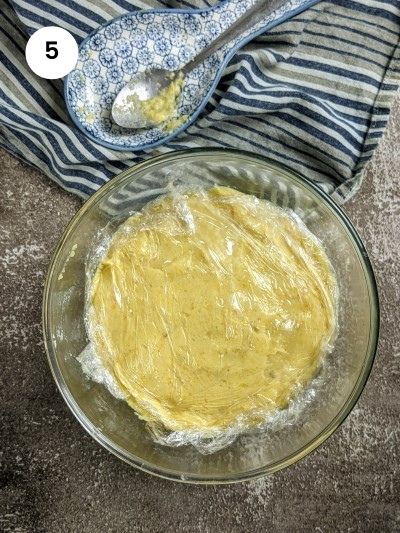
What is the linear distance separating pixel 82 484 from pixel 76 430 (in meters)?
0.09

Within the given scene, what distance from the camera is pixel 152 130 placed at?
1.07 meters

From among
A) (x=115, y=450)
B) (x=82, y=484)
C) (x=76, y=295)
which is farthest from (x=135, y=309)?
(x=82, y=484)

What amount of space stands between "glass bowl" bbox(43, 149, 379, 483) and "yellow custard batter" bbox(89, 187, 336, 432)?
0.03 metres

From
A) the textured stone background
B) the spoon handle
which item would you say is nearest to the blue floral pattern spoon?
the spoon handle

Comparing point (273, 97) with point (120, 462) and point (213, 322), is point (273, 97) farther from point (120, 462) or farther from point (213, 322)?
point (120, 462)

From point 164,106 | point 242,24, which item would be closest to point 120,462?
point 164,106

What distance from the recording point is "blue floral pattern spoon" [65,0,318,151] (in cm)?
106

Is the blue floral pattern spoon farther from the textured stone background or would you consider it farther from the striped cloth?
the textured stone background

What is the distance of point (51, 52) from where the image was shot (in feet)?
3.42

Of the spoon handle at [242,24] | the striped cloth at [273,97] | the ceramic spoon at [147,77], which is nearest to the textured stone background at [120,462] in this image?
the striped cloth at [273,97]

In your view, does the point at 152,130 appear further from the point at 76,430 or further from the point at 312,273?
the point at 76,430

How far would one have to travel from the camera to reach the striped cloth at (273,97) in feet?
A: 3.50

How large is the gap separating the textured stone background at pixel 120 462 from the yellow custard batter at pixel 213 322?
0.46ft

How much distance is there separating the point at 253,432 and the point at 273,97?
1.71 feet
